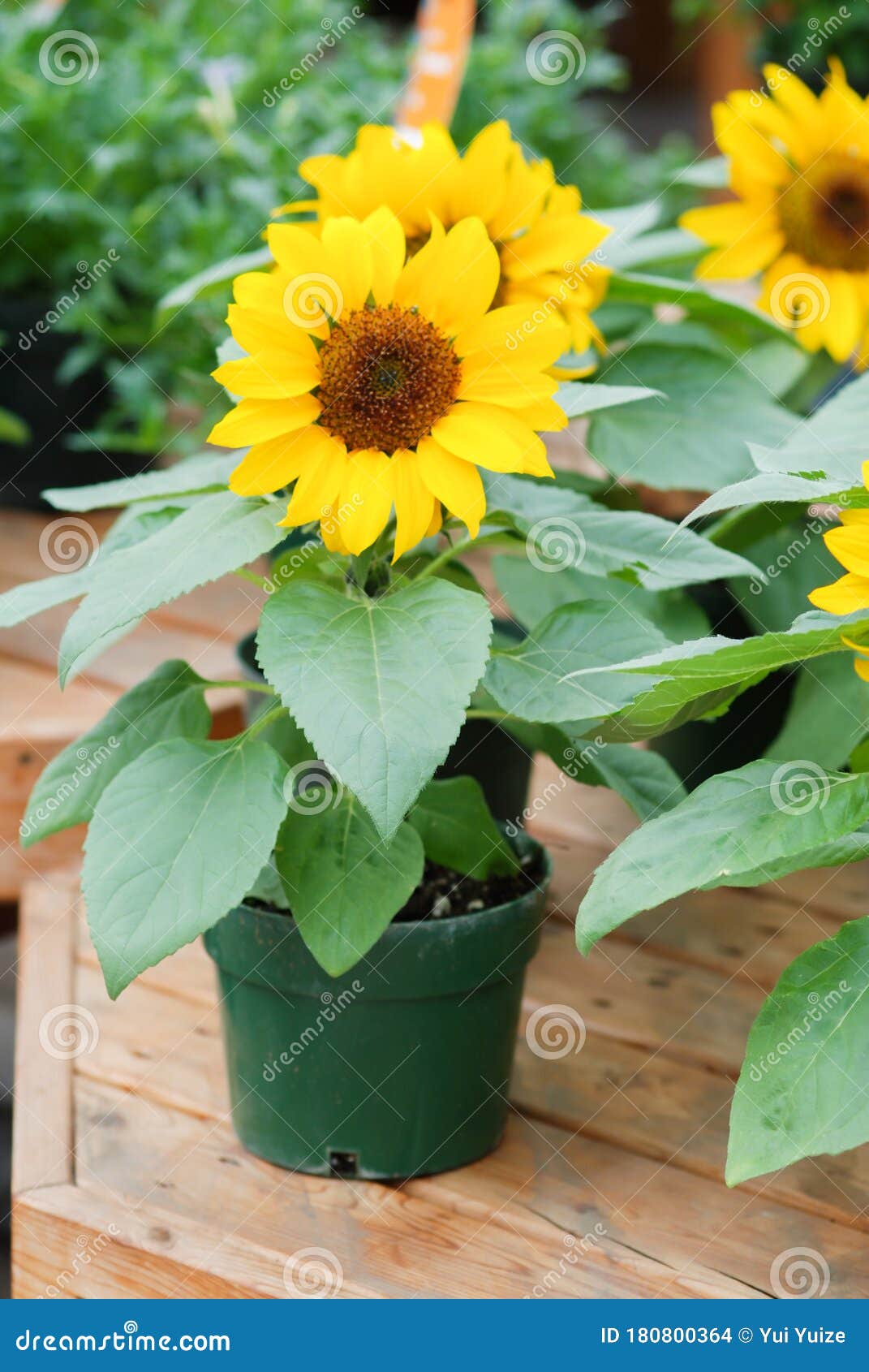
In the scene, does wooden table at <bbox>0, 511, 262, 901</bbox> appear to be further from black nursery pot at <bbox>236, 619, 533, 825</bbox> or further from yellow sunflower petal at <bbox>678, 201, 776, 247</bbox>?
yellow sunflower petal at <bbox>678, 201, 776, 247</bbox>

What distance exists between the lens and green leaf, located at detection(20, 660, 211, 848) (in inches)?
35.8

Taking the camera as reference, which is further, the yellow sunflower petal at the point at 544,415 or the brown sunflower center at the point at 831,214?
the brown sunflower center at the point at 831,214

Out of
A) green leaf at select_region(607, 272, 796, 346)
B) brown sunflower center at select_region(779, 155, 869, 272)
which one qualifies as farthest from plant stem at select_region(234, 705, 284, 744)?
brown sunflower center at select_region(779, 155, 869, 272)

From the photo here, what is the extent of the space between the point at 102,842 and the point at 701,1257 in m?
0.45

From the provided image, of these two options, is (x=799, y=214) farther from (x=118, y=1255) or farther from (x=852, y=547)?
(x=118, y=1255)

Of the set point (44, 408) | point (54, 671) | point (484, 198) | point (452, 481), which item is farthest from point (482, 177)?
point (44, 408)

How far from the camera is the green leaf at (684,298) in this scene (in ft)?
4.04

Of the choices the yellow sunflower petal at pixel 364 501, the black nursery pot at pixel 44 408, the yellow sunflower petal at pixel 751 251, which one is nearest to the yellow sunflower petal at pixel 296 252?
the yellow sunflower petal at pixel 364 501

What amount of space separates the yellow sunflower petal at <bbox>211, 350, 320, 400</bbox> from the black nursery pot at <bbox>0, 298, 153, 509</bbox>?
1265mm

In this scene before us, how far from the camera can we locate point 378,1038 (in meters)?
0.91

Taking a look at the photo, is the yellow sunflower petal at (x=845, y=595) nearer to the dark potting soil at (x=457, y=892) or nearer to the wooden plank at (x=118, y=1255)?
the dark potting soil at (x=457, y=892)

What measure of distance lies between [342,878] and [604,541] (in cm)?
27

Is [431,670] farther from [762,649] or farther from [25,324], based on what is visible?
[25,324]

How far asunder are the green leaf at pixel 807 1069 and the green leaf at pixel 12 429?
4.60ft
